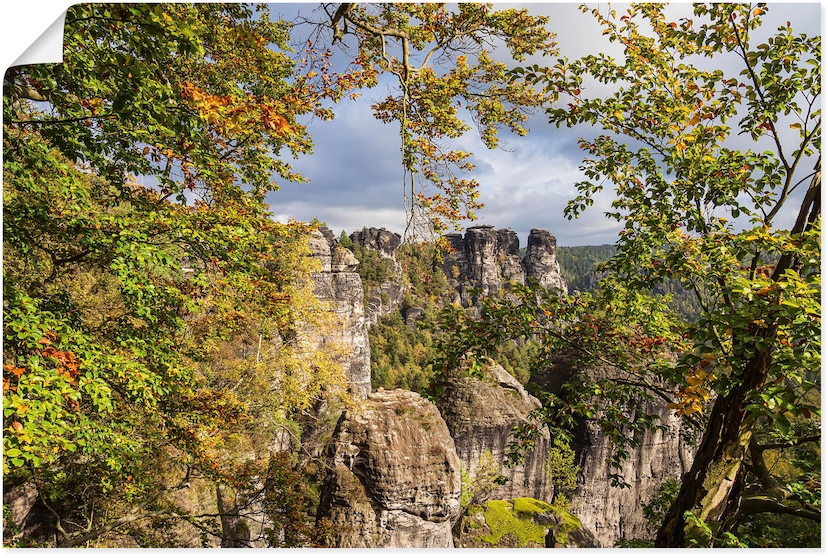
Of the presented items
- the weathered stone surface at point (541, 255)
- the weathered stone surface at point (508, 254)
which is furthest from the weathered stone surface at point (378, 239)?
the weathered stone surface at point (541, 255)

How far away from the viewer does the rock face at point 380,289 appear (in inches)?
2249

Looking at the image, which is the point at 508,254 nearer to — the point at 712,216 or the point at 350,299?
the point at 350,299

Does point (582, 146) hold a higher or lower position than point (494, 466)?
higher

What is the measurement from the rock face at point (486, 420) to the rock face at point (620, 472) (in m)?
1.74

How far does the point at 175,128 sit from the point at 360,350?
31106mm

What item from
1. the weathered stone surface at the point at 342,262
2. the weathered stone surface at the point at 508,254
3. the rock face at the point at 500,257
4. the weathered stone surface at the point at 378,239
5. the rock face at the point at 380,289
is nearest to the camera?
the weathered stone surface at the point at 342,262

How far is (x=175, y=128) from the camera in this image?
4109 millimetres

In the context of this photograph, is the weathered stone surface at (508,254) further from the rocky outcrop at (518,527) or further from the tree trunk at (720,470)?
the tree trunk at (720,470)

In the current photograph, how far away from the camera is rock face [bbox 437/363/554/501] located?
14148 mm

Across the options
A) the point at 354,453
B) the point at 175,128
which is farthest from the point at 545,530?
the point at 175,128

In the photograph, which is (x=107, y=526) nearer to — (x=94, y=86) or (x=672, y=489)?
(x=94, y=86)

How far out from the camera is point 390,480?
23.0 ft

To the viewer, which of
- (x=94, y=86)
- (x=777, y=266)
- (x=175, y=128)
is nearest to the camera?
(x=94, y=86)

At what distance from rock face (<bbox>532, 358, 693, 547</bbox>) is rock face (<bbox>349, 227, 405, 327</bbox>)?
33782 mm
